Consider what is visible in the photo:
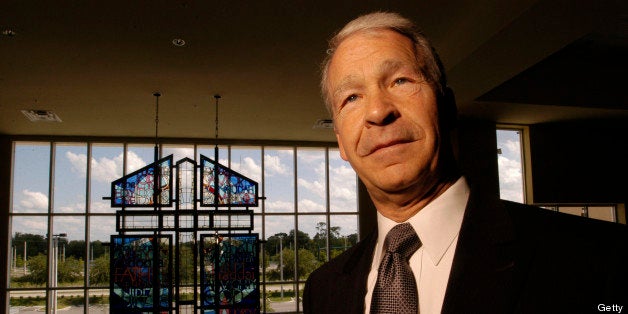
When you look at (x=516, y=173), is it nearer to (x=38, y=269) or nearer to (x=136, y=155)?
(x=136, y=155)

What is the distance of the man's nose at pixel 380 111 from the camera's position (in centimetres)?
75

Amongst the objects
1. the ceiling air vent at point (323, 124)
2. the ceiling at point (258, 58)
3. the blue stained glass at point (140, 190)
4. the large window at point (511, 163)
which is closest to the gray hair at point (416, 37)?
the ceiling at point (258, 58)

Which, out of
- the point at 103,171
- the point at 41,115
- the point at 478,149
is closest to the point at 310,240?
the point at 478,149

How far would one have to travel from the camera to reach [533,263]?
2.31 ft

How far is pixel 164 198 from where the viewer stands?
5547 millimetres

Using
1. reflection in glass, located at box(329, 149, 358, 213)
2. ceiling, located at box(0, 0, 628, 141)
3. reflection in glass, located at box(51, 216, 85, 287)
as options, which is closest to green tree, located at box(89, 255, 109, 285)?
reflection in glass, located at box(51, 216, 85, 287)

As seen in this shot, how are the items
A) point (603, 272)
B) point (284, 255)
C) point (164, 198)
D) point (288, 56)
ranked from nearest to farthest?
point (603, 272) → point (288, 56) → point (164, 198) → point (284, 255)

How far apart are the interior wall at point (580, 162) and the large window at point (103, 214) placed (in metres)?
4.10

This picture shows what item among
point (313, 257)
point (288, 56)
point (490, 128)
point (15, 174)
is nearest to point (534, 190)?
point (490, 128)

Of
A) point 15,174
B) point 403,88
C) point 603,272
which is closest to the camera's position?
point 603,272

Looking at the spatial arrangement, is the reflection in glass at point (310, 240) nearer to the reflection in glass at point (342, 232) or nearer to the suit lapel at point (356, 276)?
the reflection in glass at point (342, 232)

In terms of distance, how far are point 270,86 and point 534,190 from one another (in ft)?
17.5

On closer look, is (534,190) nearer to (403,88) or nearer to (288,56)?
(288,56)

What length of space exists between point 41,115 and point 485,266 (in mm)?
8278
